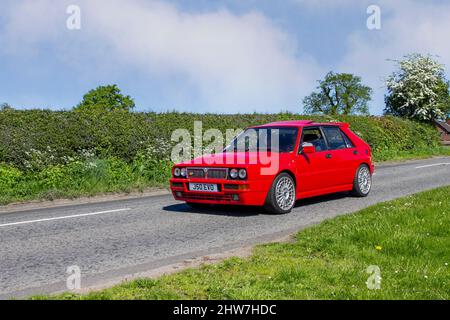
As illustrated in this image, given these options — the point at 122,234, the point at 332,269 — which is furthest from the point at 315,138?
the point at 332,269

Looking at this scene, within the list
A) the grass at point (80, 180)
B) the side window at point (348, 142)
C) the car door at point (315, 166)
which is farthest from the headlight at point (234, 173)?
the grass at point (80, 180)

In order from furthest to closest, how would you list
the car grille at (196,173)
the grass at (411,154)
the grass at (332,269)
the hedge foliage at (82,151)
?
the grass at (411,154), the hedge foliage at (82,151), the car grille at (196,173), the grass at (332,269)

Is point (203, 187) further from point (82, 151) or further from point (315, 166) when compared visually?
point (82, 151)

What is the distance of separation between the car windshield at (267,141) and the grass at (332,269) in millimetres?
2508

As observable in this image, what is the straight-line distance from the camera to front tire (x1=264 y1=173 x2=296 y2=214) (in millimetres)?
8797

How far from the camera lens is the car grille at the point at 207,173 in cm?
866

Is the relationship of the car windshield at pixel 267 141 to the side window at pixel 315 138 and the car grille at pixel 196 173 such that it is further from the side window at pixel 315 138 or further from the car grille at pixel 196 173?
the car grille at pixel 196 173

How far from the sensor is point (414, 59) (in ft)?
151

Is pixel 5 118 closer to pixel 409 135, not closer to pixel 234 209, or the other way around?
pixel 234 209

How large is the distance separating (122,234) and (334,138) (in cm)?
515

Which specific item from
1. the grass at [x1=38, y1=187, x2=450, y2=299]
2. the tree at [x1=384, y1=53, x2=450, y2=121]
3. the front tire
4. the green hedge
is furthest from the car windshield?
the tree at [x1=384, y1=53, x2=450, y2=121]

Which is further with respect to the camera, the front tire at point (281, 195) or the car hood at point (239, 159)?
the front tire at point (281, 195)
